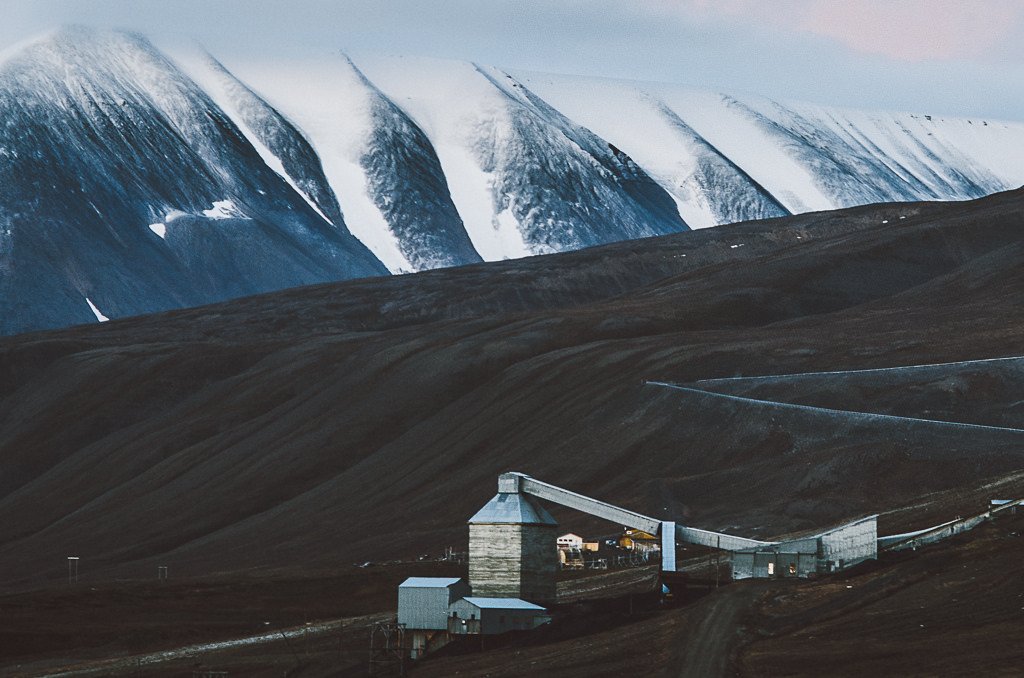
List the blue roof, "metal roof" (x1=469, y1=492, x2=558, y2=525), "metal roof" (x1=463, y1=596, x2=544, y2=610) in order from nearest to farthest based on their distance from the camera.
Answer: "metal roof" (x1=463, y1=596, x2=544, y2=610)
the blue roof
"metal roof" (x1=469, y1=492, x2=558, y2=525)

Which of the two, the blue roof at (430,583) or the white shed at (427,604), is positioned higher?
the blue roof at (430,583)

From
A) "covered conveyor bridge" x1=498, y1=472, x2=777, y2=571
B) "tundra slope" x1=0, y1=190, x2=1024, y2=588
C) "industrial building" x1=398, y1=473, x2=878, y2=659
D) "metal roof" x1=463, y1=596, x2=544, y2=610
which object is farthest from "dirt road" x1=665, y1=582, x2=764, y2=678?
"tundra slope" x1=0, y1=190, x2=1024, y2=588

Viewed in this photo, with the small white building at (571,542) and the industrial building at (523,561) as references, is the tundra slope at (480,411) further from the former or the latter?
the industrial building at (523,561)

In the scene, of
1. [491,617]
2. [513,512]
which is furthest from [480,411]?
[491,617]

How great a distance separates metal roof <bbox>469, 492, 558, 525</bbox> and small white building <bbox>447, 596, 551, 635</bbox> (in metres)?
2.94

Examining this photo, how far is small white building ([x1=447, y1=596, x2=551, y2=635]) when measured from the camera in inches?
2434

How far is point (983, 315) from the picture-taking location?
129 m

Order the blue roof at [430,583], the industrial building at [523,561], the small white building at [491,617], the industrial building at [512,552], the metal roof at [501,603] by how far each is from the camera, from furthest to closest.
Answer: the industrial building at [512,552], the blue roof at [430,583], the industrial building at [523,561], the metal roof at [501,603], the small white building at [491,617]

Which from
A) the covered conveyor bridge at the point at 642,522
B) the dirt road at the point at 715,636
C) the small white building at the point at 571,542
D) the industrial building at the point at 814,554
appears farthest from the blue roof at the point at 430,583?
the small white building at the point at 571,542

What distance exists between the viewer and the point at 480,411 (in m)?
123

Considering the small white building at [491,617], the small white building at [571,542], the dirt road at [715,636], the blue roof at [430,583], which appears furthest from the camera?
the small white building at [571,542]

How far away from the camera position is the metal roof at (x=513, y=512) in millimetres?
63969

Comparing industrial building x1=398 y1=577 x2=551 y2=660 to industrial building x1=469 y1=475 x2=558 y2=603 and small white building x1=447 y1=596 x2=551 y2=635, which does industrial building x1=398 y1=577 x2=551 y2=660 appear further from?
industrial building x1=469 y1=475 x2=558 y2=603

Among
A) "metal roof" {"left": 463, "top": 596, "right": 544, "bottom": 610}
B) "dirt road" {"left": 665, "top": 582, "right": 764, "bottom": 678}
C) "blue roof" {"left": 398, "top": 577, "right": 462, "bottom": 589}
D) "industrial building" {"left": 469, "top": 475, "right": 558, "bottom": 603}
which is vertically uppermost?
"industrial building" {"left": 469, "top": 475, "right": 558, "bottom": 603}
